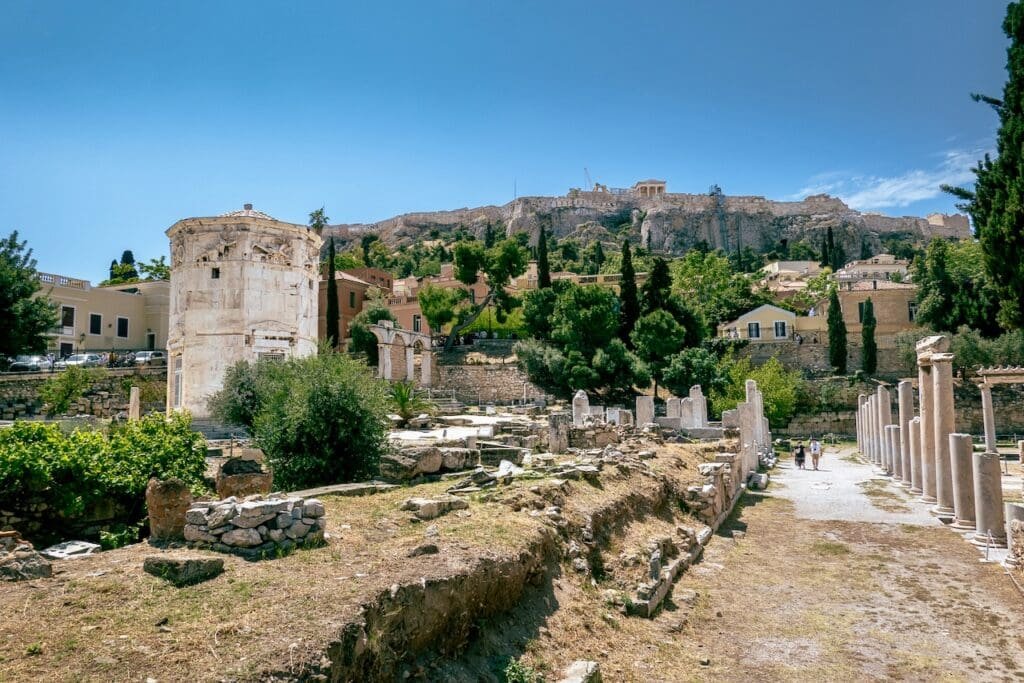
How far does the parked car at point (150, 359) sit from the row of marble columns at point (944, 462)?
3776 cm

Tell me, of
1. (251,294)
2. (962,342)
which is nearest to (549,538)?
(251,294)

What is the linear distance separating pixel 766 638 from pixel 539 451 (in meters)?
10.3

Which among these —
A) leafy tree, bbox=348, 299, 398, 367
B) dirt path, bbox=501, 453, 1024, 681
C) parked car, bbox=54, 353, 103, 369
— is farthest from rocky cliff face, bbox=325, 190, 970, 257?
dirt path, bbox=501, 453, 1024, 681

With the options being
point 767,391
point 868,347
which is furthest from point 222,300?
point 868,347

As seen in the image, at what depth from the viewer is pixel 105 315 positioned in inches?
1886

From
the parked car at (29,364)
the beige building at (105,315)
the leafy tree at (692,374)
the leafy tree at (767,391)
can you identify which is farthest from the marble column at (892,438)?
the beige building at (105,315)

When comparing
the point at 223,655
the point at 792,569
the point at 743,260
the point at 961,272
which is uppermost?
the point at 743,260

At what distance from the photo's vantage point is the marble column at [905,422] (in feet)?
72.1

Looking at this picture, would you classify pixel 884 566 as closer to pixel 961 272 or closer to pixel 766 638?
pixel 766 638

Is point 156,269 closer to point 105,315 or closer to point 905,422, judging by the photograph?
point 105,315

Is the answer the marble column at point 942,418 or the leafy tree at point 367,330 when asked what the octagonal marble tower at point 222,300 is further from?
the marble column at point 942,418

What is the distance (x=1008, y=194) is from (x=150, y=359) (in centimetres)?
4173

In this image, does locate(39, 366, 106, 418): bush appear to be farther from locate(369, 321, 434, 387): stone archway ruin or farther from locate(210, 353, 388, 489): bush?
locate(210, 353, 388, 489): bush

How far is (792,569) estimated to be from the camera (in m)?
12.4
